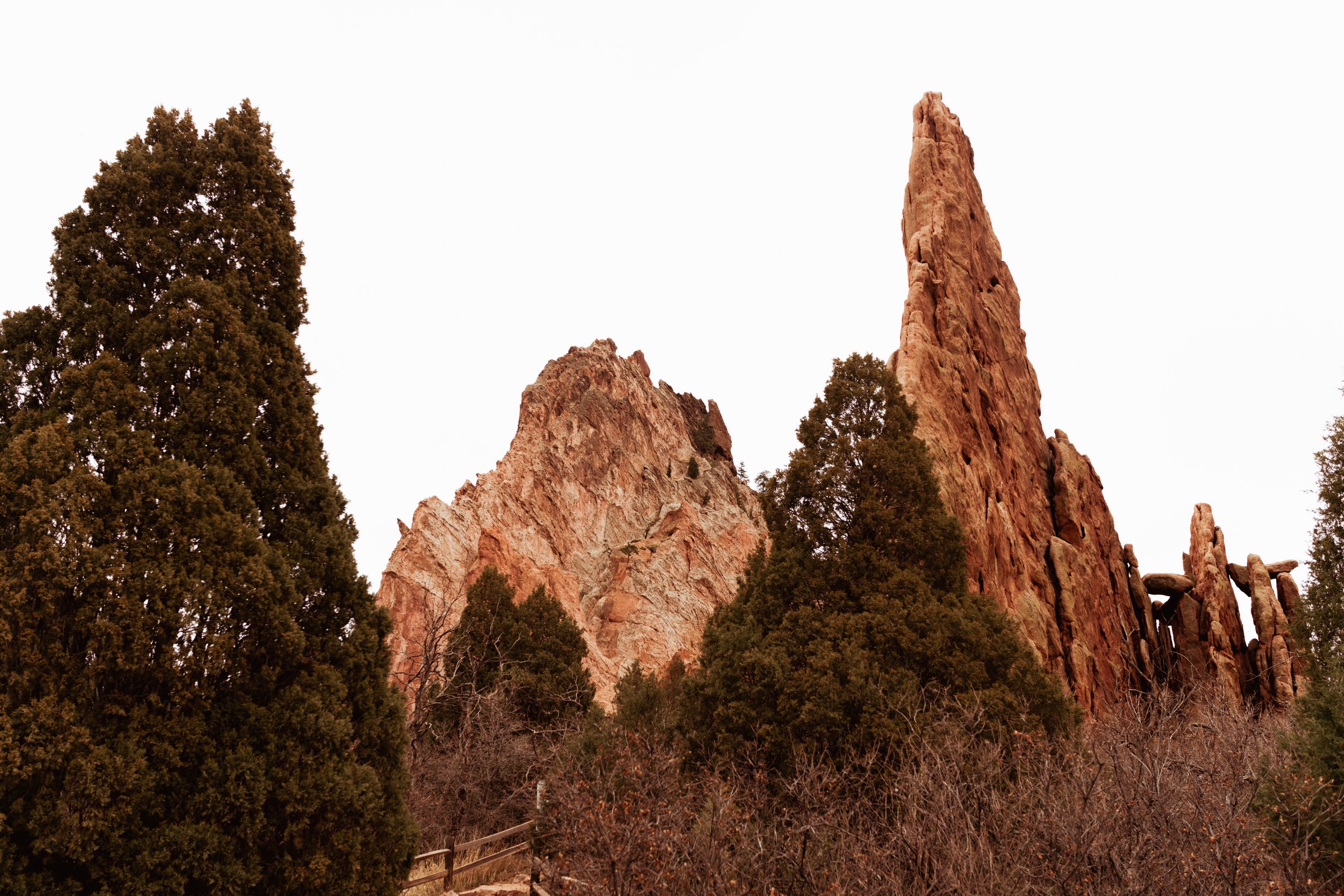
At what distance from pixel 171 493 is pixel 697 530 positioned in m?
38.7

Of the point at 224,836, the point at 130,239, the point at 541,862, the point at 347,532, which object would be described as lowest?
the point at 541,862

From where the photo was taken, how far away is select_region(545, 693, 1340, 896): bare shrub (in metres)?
5.42

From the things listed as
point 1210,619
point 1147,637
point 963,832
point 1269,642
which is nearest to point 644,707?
point 963,832

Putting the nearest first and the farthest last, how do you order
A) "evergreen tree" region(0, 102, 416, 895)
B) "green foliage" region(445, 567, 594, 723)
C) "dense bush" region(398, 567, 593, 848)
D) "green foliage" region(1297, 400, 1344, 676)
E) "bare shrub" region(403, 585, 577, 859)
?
"evergreen tree" region(0, 102, 416, 895) < "green foliage" region(1297, 400, 1344, 676) < "bare shrub" region(403, 585, 577, 859) < "dense bush" region(398, 567, 593, 848) < "green foliage" region(445, 567, 594, 723)

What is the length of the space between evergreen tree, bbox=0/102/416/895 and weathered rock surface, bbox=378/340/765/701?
20.1 m

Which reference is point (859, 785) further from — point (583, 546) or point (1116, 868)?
point (583, 546)

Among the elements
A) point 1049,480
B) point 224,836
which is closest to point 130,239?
point 224,836

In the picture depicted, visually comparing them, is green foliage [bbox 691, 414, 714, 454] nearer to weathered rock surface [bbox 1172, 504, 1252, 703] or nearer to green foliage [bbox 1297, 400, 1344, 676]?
weathered rock surface [bbox 1172, 504, 1252, 703]

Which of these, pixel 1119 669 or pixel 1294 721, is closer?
pixel 1294 721

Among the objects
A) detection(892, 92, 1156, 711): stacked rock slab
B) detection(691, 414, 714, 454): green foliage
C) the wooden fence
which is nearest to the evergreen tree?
the wooden fence

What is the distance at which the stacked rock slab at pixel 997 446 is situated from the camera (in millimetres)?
21469

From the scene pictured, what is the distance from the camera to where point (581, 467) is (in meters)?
48.2

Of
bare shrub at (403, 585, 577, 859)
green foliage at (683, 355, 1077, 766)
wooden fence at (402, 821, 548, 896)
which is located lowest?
wooden fence at (402, 821, 548, 896)

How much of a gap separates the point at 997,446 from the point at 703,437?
134 ft
